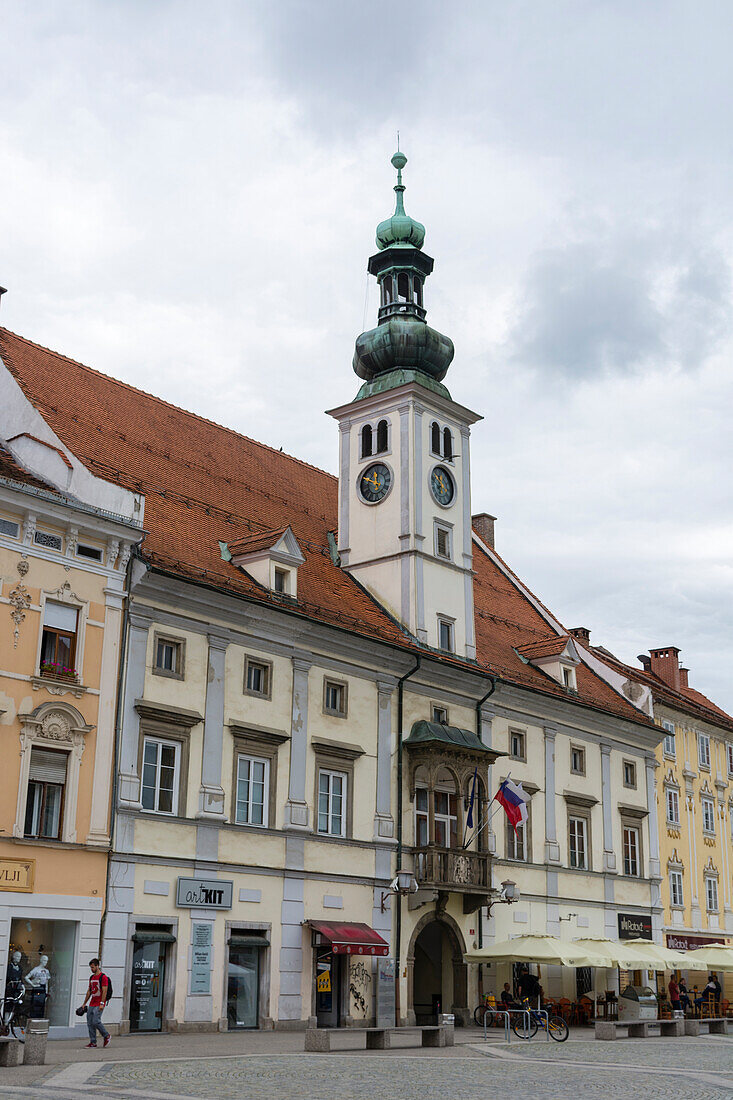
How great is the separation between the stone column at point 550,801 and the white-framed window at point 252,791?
13.0 meters

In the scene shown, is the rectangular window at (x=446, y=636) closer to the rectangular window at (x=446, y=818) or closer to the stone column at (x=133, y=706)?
the rectangular window at (x=446, y=818)

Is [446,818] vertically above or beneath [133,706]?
beneath

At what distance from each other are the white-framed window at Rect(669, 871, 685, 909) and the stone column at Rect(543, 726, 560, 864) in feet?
32.1

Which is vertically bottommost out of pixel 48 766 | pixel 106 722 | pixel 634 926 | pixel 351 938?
pixel 351 938

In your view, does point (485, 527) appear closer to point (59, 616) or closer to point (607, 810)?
point (607, 810)

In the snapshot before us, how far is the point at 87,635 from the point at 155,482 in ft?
24.1

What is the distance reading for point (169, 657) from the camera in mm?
30031

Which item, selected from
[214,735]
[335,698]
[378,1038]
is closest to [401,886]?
[335,698]

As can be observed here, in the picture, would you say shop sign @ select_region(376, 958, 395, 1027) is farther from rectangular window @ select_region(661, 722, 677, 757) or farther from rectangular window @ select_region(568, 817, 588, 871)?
rectangular window @ select_region(661, 722, 677, 757)

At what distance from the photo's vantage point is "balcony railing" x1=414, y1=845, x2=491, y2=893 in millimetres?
34938

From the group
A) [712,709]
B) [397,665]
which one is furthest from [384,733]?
[712,709]

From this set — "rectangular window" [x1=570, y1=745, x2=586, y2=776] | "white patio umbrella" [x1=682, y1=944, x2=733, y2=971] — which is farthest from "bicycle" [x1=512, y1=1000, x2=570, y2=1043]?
"rectangular window" [x1=570, y1=745, x2=586, y2=776]

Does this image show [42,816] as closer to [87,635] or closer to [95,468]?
[87,635]

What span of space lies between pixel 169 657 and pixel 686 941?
28.5 meters
